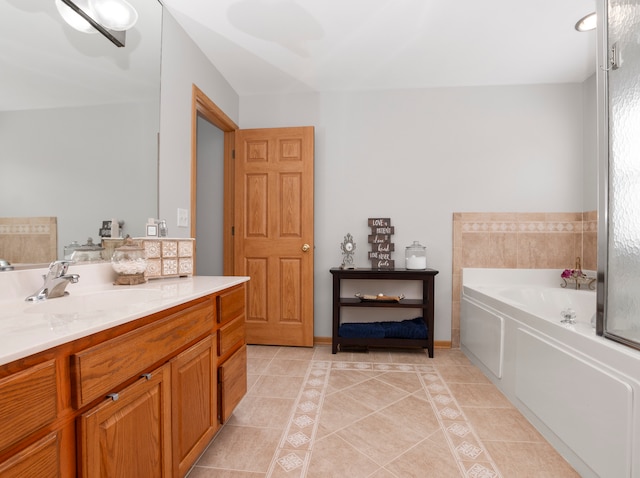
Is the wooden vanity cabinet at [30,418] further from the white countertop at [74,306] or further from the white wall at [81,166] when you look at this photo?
the white wall at [81,166]

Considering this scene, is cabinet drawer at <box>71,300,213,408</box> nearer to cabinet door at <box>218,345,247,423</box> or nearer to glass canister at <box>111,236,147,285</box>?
cabinet door at <box>218,345,247,423</box>

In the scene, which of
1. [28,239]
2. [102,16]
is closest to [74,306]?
[28,239]

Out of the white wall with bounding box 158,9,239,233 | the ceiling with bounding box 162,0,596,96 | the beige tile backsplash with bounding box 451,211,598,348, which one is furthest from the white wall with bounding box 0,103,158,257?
the beige tile backsplash with bounding box 451,211,598,348

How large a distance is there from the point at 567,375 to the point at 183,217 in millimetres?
2324

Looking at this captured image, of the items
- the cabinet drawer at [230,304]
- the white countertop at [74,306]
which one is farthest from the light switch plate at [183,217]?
the cabinet drawer at [230,304]

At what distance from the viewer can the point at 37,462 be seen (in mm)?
658

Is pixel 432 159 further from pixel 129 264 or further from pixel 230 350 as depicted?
pixel 129 264

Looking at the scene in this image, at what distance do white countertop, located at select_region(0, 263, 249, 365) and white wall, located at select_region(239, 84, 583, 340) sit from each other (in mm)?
1614

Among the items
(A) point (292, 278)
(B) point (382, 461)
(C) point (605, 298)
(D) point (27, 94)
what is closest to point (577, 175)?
(C) point (605, 298)

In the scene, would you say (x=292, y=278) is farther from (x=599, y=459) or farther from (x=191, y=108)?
(x=599, y=459)

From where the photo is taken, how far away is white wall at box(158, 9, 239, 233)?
6.56 ft

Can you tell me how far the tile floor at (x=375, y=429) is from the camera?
1455mm

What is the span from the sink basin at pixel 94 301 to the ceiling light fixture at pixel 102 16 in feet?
3.72

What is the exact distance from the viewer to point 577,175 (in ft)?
9.82
